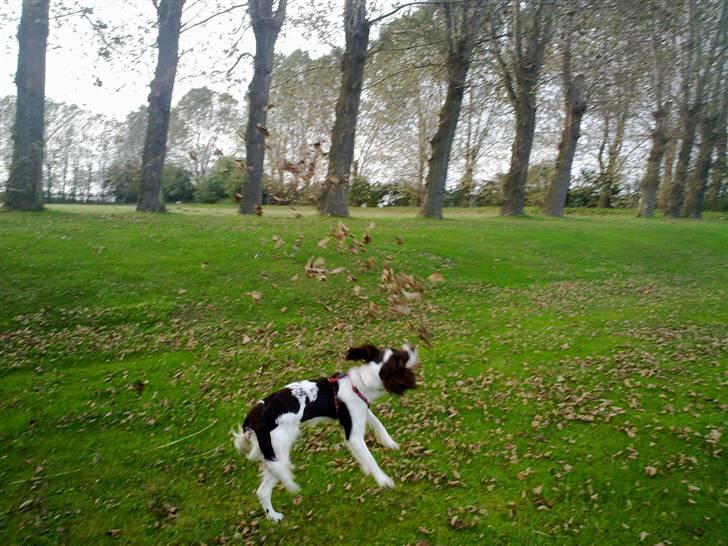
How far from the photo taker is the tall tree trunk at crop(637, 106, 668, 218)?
3447cm

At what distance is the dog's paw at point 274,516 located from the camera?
228 inches

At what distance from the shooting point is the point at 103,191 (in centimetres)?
4331

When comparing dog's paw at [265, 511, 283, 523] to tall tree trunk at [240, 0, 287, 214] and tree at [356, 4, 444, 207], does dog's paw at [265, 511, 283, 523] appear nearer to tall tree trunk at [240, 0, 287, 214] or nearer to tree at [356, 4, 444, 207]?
tall tree trunk at [240, 0, 287, 214]

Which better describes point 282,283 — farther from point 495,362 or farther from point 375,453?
point 375,453

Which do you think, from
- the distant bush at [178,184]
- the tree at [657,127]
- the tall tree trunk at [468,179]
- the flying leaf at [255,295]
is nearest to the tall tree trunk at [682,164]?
the tree at [657,127]

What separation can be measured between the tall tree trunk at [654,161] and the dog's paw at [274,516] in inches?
1396

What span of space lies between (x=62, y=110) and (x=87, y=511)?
4048 cm

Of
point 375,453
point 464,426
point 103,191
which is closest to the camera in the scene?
point 375,453

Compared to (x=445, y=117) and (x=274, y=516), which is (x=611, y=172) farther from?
(x=274, y=516)

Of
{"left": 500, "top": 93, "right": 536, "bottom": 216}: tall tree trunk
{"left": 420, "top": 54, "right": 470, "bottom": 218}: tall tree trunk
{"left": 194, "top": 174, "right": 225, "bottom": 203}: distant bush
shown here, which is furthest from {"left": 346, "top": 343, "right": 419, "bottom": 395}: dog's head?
{"left": 194, "top": 174, "right": 225, "bottom": 203}: distant bush

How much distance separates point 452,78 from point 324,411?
2144 cm

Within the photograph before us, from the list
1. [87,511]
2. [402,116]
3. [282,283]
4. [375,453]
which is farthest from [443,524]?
[402,116]

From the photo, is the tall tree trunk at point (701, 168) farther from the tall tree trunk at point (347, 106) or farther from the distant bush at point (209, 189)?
the distant bush at point (209, 189)

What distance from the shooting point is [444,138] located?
26312mm
